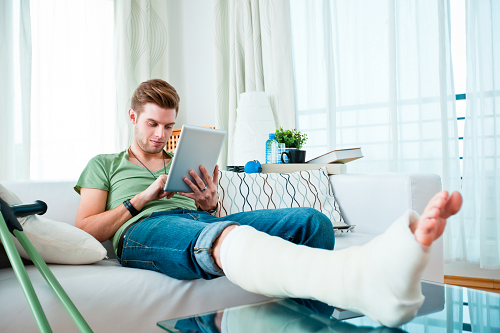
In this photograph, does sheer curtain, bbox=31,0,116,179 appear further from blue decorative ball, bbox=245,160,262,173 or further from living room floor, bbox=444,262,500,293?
living room floor, bbox=444,262,500,293

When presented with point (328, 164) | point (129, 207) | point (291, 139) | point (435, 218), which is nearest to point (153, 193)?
point (129, 207)

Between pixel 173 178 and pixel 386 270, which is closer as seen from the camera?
pixel 386 270

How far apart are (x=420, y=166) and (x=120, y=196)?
1.80 m

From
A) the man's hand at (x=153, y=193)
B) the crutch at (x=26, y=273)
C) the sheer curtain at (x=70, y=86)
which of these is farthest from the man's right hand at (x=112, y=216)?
the sheer curtain at (x=70, y=86)

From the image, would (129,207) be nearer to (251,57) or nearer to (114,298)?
(114,298)

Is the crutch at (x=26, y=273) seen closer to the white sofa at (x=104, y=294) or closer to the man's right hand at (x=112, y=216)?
the white sofa at (x=104, y=294)

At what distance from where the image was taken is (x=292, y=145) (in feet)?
6.91

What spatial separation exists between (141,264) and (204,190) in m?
0.33

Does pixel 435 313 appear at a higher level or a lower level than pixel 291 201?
lower

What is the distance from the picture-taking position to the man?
1.72 ft

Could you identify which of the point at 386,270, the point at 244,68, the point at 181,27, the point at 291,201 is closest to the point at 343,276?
the point at 386,270

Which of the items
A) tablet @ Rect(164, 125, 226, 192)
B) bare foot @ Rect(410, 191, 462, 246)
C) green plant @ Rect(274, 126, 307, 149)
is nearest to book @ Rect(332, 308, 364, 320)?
bare foot @ Rect(410, 191, 462, 246)

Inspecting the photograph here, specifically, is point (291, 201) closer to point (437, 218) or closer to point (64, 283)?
point (64, 283)

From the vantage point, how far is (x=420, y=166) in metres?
2.32
